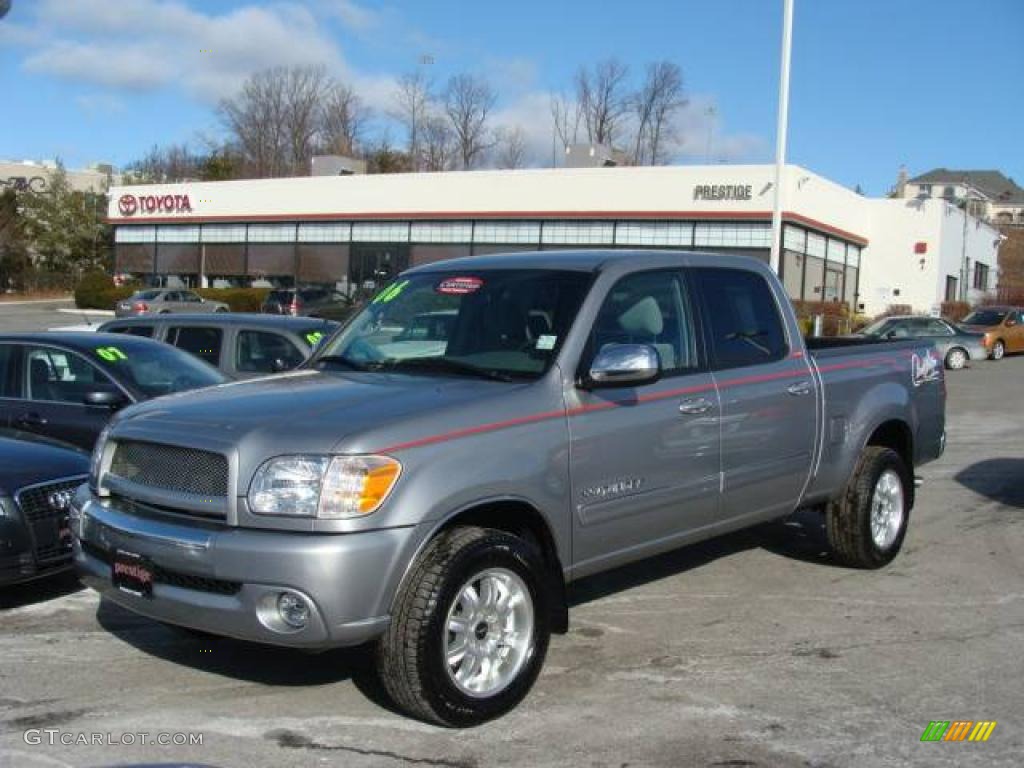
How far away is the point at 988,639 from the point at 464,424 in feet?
10.6

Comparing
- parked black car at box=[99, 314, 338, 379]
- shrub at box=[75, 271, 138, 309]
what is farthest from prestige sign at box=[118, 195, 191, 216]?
parked black car at box=[99, 314, 338, 379]

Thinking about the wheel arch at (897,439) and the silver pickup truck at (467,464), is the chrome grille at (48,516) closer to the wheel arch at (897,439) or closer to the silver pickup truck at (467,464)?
the silver pickup truck at (467,464)

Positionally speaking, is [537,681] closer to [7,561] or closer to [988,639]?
[988,639]

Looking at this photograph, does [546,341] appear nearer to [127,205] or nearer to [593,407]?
[593,407]

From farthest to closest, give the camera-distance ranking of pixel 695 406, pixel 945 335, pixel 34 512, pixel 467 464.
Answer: pixel 945 335
pixel 34 512
pixel 695 406
pixel 467 464

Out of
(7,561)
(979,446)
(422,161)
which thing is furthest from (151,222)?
(7,561)

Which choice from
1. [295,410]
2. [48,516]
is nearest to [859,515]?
[295,410]

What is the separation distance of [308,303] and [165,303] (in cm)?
565

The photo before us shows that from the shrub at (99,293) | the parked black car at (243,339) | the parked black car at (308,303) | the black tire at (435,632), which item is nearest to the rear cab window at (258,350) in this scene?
the parked black car at (243,339)

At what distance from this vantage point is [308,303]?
40344mm

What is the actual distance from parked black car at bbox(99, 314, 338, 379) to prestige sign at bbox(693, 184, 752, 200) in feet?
93.7

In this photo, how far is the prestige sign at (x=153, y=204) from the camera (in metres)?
52.3

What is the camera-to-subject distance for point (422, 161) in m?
81.4

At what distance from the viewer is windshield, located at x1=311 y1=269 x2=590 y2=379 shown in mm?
5074
